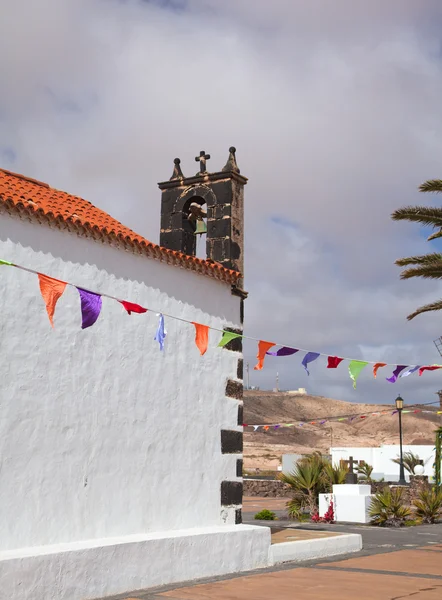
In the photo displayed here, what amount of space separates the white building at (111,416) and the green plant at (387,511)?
323 inches

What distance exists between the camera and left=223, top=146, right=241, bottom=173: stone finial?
37.0 feet

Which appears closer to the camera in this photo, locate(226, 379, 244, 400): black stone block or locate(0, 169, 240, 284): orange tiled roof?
locate(0, 169, 240, 284): orange tiled roof

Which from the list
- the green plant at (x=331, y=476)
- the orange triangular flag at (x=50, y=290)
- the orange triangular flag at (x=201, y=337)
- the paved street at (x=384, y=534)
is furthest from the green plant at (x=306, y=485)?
the orange triangular flag at (x=50, y=290)

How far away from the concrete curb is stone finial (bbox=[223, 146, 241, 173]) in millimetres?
5757

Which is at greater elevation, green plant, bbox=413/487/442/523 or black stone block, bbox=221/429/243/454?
black stone block, bbox=221/429/243/454

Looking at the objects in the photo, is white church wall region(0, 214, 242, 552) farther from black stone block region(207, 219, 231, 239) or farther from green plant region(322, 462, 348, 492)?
green plant region(322, 462, 348, 492)

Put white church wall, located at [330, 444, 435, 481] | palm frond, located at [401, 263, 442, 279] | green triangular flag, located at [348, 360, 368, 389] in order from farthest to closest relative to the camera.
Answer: white church wall, located at [330, 444, 435, 481]
palm frond, located at [401, 263, 442, 279]
green triangular flag, located at [348, 360, 368, 389]

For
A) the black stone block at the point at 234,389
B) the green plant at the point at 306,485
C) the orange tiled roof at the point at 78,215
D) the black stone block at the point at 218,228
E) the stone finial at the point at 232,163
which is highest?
the stone finial at the point at 232,163

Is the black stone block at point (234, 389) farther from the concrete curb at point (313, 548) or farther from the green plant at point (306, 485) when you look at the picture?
the green plant at point (306, 485)

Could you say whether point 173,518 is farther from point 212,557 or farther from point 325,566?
point 325,566

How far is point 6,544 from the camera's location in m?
7.13

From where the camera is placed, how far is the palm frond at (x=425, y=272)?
1608cm

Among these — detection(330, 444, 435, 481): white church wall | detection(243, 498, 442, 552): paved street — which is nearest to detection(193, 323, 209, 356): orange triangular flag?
detection(243, 498, 442, 552): paved street

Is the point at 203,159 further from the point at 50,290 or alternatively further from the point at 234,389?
the point at 50,290
